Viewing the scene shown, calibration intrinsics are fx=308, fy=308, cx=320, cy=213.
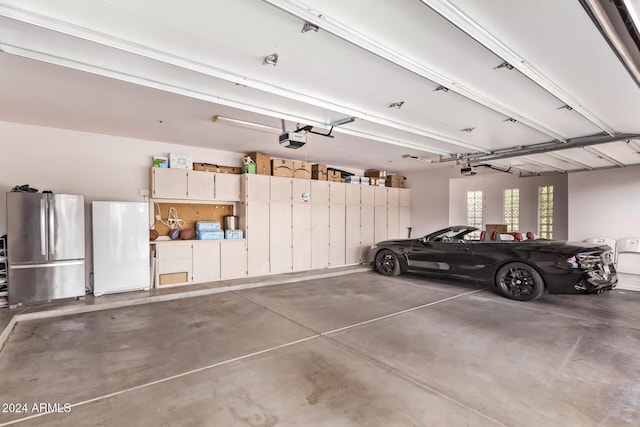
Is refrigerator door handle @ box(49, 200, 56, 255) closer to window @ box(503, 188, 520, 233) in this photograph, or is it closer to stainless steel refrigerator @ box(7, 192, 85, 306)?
stainless steel refrigerator @ box(7, 192, 85, 306)

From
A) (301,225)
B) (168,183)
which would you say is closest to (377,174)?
(301,225)

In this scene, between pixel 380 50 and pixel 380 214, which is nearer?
pixel 380 50

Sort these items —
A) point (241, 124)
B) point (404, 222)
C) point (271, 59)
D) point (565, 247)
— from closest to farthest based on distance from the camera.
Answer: point (271, 59) → point (241, 124) → point (565, 247) → point (404, 222)

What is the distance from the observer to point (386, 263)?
7.17 m

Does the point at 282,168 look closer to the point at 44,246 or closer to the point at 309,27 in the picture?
the point at 44,246

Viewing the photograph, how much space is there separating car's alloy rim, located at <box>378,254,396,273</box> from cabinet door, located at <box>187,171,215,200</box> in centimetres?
406

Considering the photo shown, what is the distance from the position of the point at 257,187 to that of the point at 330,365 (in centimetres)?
454

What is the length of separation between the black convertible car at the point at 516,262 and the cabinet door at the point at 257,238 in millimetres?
2952

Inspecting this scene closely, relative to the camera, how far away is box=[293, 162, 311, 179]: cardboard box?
731 cm

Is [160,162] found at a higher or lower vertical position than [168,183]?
higher

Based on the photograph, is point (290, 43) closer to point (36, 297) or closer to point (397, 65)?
point (397, 65)

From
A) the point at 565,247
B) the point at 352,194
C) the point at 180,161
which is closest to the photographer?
the point at 565,247

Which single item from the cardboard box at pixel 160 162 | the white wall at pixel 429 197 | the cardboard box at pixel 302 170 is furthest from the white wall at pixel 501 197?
the cardboard box at pixel 160 162

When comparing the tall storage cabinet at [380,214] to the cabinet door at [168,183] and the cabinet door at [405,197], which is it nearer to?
the cabinet door at [405,197]
